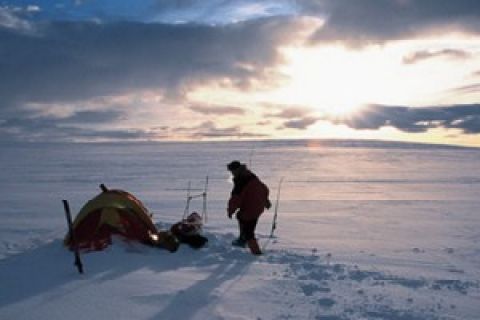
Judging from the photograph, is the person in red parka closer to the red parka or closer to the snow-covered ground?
the red parka

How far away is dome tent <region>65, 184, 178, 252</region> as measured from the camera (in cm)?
798

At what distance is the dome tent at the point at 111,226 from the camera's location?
7.98 m

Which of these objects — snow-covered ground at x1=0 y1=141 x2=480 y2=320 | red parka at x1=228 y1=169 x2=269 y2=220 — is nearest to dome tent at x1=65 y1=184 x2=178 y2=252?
snow-covered ground at x1=0 y1=141 x2=480 y2=320

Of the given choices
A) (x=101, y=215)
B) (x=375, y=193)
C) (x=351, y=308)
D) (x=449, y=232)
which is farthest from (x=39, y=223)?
(x=375, y=193)

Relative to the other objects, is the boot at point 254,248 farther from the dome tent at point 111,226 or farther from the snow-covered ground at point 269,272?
the dome tent at point 111,226

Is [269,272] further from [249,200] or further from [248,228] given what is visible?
[249,200]

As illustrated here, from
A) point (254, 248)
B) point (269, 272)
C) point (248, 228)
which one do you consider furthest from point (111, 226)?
point (269, 272)

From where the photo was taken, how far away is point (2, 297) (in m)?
5.84

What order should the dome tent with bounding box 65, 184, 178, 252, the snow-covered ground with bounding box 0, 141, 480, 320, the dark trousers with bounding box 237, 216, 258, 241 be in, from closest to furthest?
the snow-covered ground with bounding box 0, 141, 480, 320, the dome tent with bounding box 65, 184, 178, 252, the dark trousers with bounding box 237, 216, 258, 241

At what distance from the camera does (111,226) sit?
811cm

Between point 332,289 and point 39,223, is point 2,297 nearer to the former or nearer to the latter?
point 332,289

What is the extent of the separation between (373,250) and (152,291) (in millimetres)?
4380

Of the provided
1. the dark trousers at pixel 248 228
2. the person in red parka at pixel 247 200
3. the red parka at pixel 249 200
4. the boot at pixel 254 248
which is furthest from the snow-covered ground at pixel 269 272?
the red parka at pixel 249 200

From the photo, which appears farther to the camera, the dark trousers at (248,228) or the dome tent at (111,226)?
the dark trousers at (248,228)
